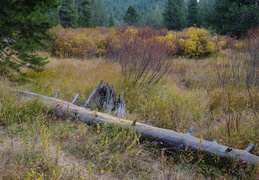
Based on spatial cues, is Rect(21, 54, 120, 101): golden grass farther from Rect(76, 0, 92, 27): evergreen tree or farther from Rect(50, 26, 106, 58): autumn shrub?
Rect(76, 0, 92, 27): evergreen tree

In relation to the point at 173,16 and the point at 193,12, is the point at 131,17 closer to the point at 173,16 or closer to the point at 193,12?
the point at 173,16

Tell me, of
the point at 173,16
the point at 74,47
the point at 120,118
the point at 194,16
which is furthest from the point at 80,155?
the point at 173,16

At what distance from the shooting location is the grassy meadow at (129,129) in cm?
213

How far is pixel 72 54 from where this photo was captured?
1045 cm

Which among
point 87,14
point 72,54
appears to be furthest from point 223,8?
point 87,14

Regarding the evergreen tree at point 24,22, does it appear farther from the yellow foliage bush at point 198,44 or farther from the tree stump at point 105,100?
the yellow foliage bush at point 198,44

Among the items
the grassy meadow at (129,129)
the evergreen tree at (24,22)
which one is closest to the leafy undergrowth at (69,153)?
the grassy meadow at (129,129)

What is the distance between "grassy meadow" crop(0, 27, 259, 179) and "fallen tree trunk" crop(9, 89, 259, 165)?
112 millimetres

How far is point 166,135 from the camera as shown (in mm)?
2863

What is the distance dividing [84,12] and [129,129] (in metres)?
36.7

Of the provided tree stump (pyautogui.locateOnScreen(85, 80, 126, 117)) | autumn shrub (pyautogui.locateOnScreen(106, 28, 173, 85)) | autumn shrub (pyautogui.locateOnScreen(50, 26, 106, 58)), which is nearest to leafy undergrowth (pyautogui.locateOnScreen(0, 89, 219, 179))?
tree stump (pyautogui.locateOnScreen(85, 80, 126, 117))

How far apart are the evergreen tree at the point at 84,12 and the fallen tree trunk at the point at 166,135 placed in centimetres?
2931

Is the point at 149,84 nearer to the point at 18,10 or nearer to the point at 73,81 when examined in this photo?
the point at 73,81

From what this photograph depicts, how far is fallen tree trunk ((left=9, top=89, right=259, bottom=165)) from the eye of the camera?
8.31 feet
